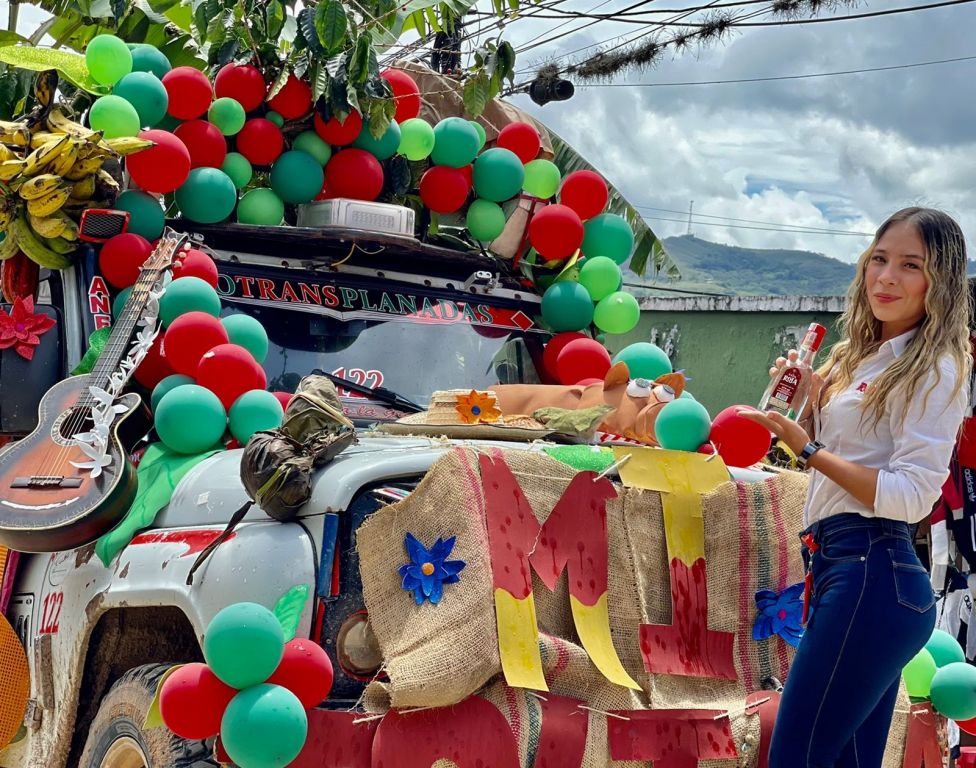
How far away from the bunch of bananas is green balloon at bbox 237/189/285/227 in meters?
0.59

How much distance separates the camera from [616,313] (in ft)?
19.2

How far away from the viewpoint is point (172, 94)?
5.17m

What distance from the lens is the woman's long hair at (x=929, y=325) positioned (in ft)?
9.09

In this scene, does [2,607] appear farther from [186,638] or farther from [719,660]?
[719,660]

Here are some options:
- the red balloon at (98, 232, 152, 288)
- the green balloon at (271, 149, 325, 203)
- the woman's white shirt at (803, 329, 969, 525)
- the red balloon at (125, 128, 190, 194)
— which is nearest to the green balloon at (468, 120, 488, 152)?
the green balloon at (271, 149, 325, 203)

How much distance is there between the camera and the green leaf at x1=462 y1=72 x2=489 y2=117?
6.35 m

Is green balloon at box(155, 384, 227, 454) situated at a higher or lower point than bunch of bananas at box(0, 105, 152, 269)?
lower

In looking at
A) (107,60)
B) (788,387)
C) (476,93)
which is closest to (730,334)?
(476,93)

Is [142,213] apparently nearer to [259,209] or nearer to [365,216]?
[259,209]

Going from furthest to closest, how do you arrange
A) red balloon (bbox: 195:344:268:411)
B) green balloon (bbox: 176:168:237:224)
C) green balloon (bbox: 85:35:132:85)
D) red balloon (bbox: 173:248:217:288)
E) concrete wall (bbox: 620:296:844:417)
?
1. concrete wall (bbox: 620:296:844:417)
2. green balloon (bbox: 85:35:132:85)
3. green balloon (bbox: 176:168:237:224)
4. red balloon (bbox: 173:248:217:288)
5. red balloon (bbox: 195:344:268:411)

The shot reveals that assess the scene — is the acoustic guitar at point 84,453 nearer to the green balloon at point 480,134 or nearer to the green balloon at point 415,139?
the green balloon at point 415,139

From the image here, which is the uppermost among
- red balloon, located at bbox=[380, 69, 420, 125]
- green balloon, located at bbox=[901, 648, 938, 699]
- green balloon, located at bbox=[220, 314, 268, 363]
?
Answer: red balloon, located at bbox=[380, 69, 420, 125]

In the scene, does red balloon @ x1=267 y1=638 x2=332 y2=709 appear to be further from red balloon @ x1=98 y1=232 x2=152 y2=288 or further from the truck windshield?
red balloon @ x1=98 y1=232 x2=152 y2=288

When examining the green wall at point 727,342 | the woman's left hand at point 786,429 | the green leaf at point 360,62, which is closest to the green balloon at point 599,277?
the green leaf at point 360,62
